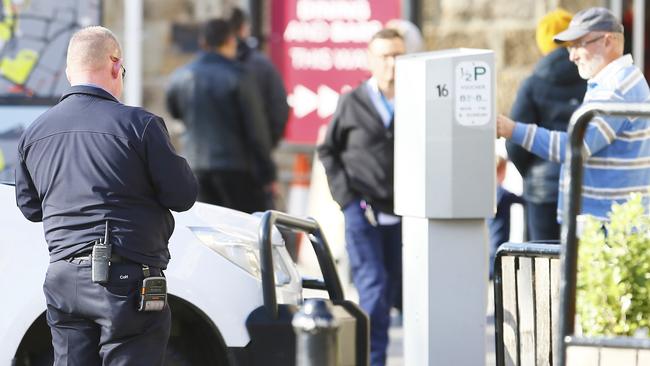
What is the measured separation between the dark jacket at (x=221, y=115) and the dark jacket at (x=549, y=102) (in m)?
2.49

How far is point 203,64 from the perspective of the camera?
994 cm

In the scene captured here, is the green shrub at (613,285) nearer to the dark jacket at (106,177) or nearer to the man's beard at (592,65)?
the dark jacket at (106,177)

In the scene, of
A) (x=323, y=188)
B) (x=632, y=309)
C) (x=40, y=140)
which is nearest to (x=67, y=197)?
(x=40, y=140)

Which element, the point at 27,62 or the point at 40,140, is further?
the point at 27,62

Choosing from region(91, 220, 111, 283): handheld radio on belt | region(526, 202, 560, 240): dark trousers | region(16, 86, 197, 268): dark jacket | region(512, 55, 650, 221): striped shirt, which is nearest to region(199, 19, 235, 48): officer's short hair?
region(526, 202, 560, 240): dark trousers

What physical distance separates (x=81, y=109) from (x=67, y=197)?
1.03ft

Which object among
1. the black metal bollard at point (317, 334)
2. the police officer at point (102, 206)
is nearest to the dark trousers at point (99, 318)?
the police officer at point (102, 206)

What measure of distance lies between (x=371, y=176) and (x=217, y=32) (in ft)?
7.31

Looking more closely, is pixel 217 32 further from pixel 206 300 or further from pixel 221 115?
pixel 206 300

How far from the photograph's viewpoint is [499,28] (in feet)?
38.3

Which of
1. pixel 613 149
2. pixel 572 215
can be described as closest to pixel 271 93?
pixel 613 149

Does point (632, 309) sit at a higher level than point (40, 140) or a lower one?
lower

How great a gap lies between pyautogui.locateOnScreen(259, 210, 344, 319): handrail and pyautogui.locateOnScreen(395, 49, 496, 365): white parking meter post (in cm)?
34

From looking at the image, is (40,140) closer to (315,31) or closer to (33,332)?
(33,332)
